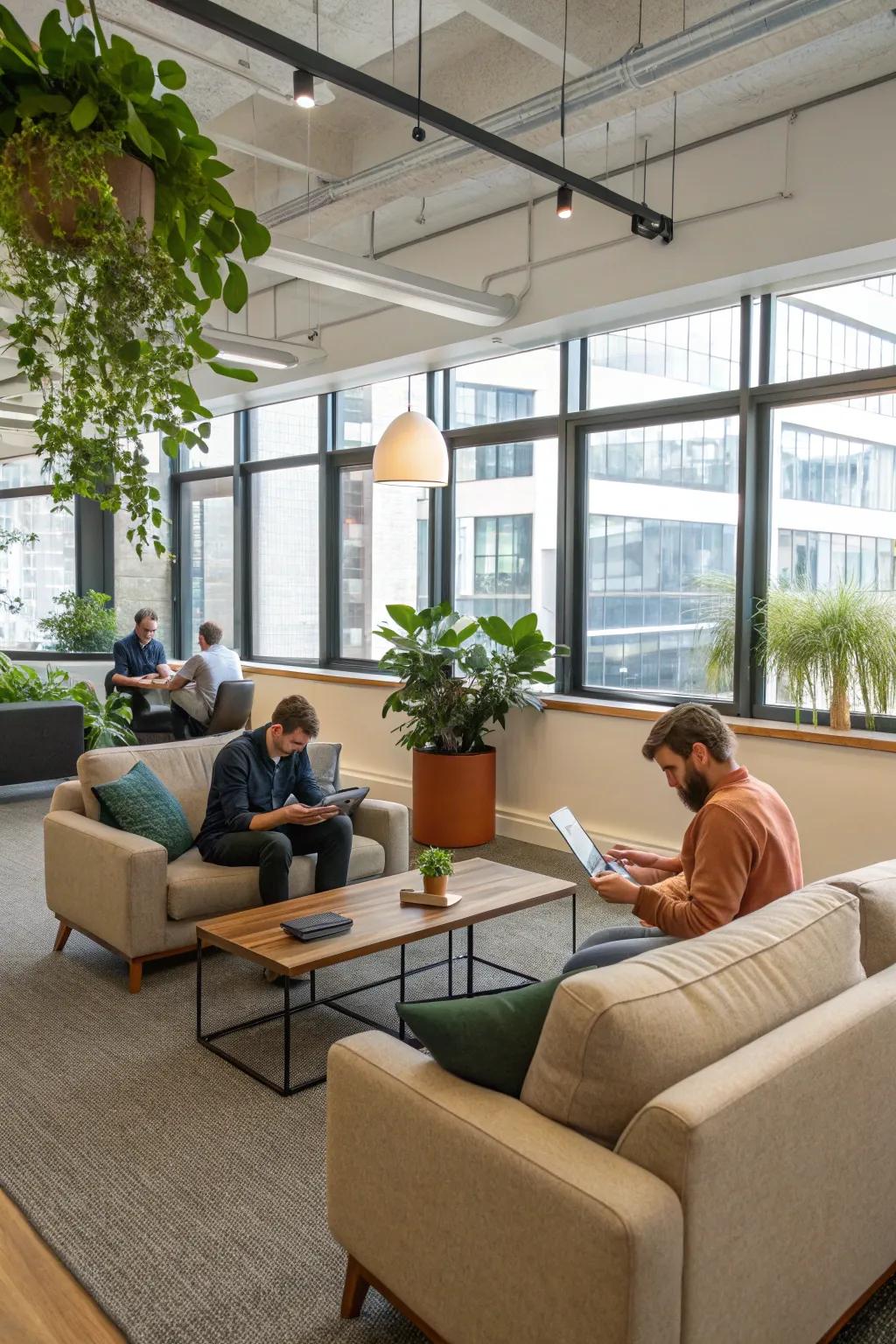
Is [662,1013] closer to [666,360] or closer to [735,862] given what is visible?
[735,862]

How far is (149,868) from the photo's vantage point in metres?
3.59

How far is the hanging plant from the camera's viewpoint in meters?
1.31

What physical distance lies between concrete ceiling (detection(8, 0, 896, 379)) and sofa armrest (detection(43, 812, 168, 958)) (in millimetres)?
2723

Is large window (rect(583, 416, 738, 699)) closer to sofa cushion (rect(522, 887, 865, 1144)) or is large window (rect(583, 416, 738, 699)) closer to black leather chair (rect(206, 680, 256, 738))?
black leather chair (rect(206, 680, 256, 738))

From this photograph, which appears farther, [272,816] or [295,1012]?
[272,816]

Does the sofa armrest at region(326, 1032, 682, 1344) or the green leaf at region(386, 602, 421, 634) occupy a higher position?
the green leaf at region(386, 602, 421, 634)

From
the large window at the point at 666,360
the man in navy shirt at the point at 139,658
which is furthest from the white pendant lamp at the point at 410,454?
the man in navy shirt at the point at 139,658

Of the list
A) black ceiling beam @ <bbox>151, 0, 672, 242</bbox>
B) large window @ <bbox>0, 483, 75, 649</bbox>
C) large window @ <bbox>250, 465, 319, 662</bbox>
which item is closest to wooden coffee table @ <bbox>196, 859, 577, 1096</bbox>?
black ceiling beam @ <bbox>151, 0, 672, 242</bbox>

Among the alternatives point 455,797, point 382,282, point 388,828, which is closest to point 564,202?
point 382,282

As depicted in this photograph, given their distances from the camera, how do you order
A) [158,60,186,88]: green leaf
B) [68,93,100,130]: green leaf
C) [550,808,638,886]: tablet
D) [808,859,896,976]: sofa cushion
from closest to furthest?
[68,93,100,130]: green leaf
[158,60,186,88]: green leaf
[808,859,896,976]: sofa cushion
[550,808,638,886]: tablet

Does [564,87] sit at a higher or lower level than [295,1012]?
higher

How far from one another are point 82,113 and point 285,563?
279 inches

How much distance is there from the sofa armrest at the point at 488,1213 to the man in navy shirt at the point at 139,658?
622 cm

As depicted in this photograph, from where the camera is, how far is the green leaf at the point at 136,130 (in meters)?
1.29
